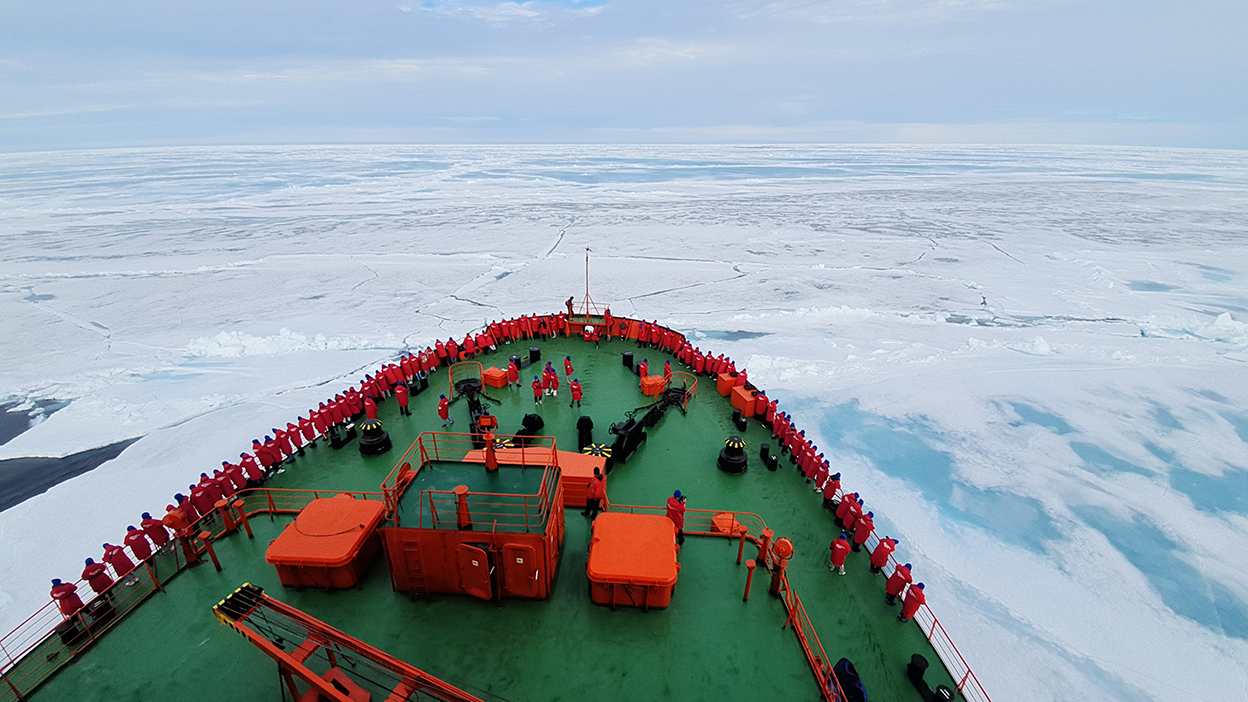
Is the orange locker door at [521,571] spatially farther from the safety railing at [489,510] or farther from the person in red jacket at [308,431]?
the person in red jacket at [308,431]

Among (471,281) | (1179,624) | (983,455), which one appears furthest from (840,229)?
(1179,624)

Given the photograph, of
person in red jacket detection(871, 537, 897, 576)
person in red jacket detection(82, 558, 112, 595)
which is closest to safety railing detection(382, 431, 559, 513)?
person in red jacket detection(82, 558, 112, 595)

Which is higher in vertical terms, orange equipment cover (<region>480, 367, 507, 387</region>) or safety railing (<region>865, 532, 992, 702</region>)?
orange equipment cover (<region>480, 367, 507, 387</region>)

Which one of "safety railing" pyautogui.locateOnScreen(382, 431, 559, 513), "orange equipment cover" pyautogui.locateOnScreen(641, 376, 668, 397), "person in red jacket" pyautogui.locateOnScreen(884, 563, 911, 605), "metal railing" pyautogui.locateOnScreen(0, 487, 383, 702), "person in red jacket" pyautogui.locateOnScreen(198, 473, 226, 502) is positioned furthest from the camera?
"orange equipment cover" pyautogui.locateOnScreen(641, 376, 668, 397)

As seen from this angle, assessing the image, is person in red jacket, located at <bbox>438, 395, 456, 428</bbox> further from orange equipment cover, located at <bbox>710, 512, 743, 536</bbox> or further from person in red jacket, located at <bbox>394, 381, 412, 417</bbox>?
orange equipment cover, located at <bbox>710, 512, 743, 536</bbox>

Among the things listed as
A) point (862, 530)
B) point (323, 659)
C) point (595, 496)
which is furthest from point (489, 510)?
point (862, 530)

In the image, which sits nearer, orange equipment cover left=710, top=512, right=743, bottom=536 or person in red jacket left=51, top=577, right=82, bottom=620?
person in red jacket left=51, top=577, right=82, bottom=620

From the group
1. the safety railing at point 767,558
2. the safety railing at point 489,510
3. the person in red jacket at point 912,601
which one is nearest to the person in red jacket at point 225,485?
the safety railing at point 489,510
